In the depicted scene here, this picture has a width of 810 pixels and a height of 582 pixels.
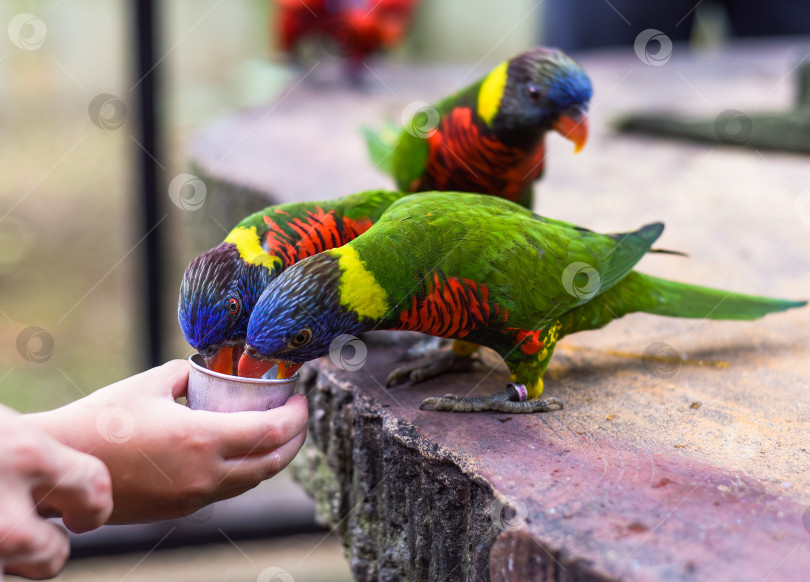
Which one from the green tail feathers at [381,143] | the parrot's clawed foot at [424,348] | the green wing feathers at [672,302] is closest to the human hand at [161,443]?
the parrot's clawed foot at [424,348]

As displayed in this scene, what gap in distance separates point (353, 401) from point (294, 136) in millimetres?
2226

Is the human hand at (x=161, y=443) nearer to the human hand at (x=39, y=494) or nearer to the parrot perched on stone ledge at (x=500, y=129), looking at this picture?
the human hand at (x=39, y=494)

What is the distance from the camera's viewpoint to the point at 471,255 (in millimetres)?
1426

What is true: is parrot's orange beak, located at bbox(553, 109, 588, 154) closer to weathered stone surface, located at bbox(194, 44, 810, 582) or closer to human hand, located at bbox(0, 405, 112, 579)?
weathered stone surface, located at bbox(194, 44, 810, 582)

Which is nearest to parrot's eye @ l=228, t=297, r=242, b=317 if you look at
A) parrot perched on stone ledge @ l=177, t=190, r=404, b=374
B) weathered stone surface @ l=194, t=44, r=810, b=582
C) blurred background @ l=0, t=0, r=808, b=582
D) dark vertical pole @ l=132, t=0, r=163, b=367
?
parrot perched on stone ledge @ l=177, t=190, r=404, b=374

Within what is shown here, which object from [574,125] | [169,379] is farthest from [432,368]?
[574,125]

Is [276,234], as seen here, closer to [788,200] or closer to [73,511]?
[73,511]

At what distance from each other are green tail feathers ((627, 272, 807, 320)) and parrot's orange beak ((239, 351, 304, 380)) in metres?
0.82

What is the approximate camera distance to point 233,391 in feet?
4.17

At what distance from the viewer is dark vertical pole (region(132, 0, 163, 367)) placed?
3281 mm

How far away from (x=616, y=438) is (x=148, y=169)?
2.72 m

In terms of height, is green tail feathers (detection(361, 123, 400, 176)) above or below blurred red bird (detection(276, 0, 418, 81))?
below

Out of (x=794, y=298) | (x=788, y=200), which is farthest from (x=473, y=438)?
(x=788, y=200)

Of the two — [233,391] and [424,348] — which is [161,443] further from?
[424,348]
